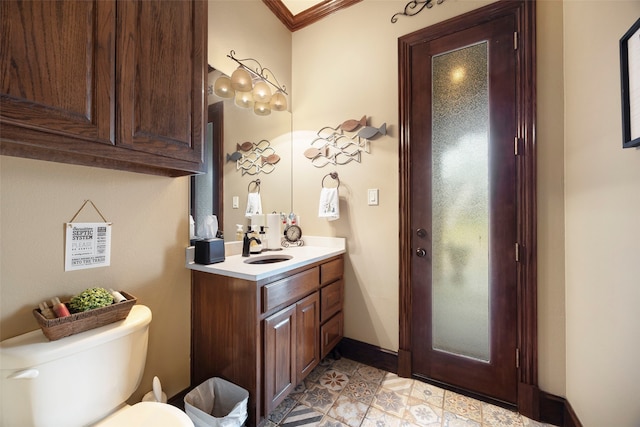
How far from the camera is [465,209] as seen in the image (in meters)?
1.58

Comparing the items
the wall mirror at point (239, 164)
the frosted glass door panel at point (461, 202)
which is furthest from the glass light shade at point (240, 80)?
the frosted glass door panel at point (461, 202)

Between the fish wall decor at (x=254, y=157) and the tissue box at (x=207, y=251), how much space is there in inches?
24.6

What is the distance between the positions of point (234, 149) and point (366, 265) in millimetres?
1303

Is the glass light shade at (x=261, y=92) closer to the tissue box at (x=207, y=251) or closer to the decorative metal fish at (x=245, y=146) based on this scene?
the decorative metal fish at (x=245, y=146)

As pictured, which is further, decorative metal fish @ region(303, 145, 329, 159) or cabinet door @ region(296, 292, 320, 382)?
decorative metal fish @ region(303, 145, 329, 159)

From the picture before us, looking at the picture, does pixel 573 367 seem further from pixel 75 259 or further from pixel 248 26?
pixel 248 26

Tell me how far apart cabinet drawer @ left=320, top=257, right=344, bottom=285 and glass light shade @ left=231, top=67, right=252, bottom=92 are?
51.3 inches

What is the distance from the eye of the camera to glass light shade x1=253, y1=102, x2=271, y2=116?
6.25ft

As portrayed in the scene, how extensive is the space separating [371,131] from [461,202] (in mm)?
790

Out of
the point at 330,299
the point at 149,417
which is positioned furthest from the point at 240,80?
the point at 149,417

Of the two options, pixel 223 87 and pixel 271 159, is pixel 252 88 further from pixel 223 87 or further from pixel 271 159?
pixel 271 159

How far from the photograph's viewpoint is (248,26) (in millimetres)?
1838

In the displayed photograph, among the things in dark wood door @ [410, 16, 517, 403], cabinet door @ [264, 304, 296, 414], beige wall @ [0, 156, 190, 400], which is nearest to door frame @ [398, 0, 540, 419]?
dark wood door @ [410, 16, 517, 403]

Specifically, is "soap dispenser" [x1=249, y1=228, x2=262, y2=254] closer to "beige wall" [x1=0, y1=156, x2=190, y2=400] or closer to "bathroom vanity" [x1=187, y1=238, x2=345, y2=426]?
"bathroom vanity" [x1=187, y1=238, x2=345, y2=426]
